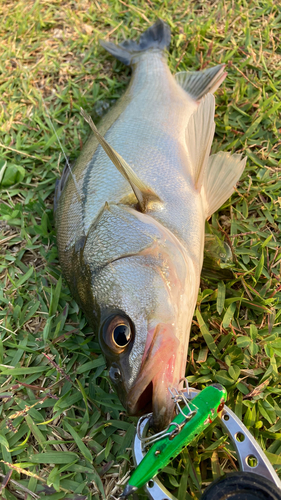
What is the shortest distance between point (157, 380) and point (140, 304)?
0.36 metres

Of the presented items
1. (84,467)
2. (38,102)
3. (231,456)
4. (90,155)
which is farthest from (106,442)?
(38,102)

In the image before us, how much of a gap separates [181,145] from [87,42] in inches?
84.1

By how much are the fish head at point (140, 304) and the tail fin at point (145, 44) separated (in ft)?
7.00

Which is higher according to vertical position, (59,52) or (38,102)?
(59,52)

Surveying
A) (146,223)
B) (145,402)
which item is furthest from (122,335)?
(146,223)

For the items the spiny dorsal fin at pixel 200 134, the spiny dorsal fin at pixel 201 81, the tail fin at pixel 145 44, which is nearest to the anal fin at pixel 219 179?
the spiny dorsal fin at pixel 200 134

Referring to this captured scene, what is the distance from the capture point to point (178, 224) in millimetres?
1998

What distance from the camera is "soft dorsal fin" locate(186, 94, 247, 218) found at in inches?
88.7

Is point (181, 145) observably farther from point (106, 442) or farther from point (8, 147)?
point (106, 442)

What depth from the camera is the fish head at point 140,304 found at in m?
1.49

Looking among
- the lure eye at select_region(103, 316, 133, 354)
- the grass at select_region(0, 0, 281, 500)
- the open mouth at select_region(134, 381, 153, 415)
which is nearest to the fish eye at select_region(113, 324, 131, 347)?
the lure eye at select_region(103, 316, 133, 354)

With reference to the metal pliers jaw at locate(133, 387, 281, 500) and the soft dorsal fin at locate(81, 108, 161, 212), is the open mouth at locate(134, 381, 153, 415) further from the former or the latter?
the soft dorsal fin at locate(81, 108, 161, 212)

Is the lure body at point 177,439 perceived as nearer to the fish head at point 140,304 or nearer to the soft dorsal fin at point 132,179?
the fish head at point 140,304

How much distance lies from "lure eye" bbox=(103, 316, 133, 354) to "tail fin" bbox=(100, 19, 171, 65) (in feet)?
8.99
